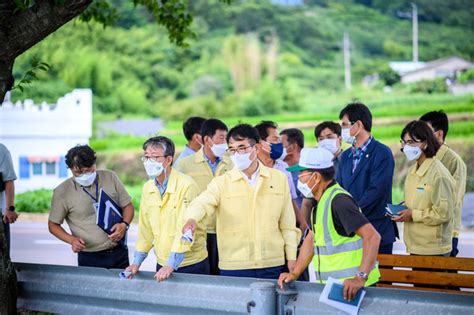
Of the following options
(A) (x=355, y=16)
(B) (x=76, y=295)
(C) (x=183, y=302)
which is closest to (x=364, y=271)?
(C) (x=183, y=302)

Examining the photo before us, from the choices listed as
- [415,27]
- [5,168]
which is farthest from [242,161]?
[415,27]

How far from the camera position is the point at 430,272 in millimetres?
6852

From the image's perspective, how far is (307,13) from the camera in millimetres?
37562

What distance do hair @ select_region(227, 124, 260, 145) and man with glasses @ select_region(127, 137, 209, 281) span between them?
0.52 m

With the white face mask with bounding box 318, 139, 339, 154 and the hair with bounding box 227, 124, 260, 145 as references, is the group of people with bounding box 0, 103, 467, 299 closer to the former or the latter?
the hair with bounding box 227, 124, 260, 145

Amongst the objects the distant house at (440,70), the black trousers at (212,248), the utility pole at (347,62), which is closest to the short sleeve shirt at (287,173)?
the black trousers at (212,248)

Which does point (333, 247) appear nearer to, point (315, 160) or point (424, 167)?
point (315, 160)

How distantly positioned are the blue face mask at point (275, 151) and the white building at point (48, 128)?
40.8ft

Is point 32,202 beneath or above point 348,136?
beneath

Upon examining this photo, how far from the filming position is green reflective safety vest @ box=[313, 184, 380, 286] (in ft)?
18.3

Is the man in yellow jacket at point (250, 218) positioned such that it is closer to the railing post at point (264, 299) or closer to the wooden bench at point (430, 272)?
the wooden bench at point (430, 272)

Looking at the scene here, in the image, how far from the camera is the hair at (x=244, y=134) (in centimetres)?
667

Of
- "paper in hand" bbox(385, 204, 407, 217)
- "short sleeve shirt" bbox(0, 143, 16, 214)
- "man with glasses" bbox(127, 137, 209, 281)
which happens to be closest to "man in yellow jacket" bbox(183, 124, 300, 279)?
"man with glasses" bbox(127, 137, 209, 281)

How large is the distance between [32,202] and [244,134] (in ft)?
52.8
